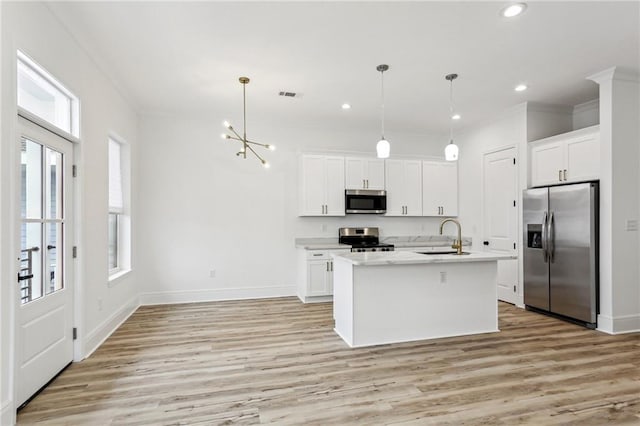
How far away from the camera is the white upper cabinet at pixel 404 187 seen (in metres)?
5.93

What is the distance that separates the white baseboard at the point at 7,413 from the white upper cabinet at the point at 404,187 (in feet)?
16.5

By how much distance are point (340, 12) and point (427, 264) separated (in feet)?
8.33

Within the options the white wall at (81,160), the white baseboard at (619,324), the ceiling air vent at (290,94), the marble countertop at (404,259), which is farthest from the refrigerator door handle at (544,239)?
the white wall at (81,160)

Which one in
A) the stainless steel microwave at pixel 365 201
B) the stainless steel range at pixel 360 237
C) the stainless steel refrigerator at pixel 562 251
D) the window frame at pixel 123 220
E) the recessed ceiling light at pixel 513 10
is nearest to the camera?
the recessed ceiling light at pixel 513 10

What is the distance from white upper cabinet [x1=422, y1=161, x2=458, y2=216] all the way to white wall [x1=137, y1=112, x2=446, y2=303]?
139 cm

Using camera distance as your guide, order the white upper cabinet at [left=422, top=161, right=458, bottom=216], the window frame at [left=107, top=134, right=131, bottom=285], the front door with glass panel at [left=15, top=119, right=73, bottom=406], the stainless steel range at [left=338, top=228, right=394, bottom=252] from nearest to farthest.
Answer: the front door with glass panel at [left=15, top=119, right=73, bottom=406], the window frame at [left=107, top=134, right=131, bottom=285], the stainless steel range at [left=338, top=228, right=394, bottom=252], the white upper cabinet at [left=422, top=161, right=458, bottom=216]

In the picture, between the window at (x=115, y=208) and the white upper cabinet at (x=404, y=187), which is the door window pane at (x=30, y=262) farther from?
the white upper cabinet at (x=404, y=187)

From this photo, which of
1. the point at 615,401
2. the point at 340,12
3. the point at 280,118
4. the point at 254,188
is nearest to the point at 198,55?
the point at 340,12

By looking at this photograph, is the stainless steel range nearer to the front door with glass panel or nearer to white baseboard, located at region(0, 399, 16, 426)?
the front door with glass panel

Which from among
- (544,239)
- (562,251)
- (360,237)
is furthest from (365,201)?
(562,251)

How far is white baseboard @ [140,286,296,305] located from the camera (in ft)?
16.9

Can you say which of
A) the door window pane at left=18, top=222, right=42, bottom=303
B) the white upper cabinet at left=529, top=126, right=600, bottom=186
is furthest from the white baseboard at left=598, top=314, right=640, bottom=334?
the door window pane at left=18, top=222, right=42, bottom=303

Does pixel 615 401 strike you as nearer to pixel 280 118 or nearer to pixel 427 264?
Answer: pixel 427 264

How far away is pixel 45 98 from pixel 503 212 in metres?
5.72
